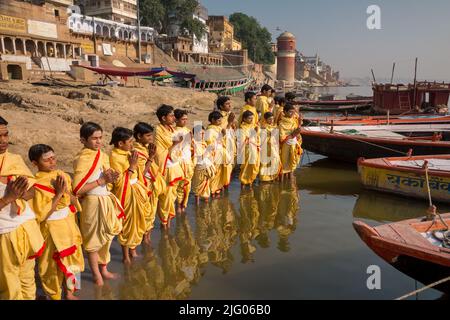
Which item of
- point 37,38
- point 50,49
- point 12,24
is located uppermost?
point 12,24

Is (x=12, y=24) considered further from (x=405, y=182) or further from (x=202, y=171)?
(x=405, y=182)

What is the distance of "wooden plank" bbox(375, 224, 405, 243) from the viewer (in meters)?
3.47

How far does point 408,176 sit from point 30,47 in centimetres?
2707

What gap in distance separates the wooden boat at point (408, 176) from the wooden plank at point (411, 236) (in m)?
2.66

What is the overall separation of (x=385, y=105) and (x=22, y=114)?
21.4 meters

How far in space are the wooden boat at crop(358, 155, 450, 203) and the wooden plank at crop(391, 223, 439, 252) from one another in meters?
2.66

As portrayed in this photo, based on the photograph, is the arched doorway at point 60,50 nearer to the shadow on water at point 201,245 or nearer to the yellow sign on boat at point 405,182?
the shadow on water at point 201,245

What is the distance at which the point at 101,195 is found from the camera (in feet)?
10.8

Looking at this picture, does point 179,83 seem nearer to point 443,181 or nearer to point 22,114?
point 22,114

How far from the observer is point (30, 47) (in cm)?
2497

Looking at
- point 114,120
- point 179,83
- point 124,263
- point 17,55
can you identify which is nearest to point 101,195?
point 124,263

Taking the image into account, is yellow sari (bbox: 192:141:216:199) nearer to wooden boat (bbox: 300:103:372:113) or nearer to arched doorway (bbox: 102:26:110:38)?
wooden boat (bbox: 300:103:372:113)

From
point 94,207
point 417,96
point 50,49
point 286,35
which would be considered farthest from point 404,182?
point 286,35
